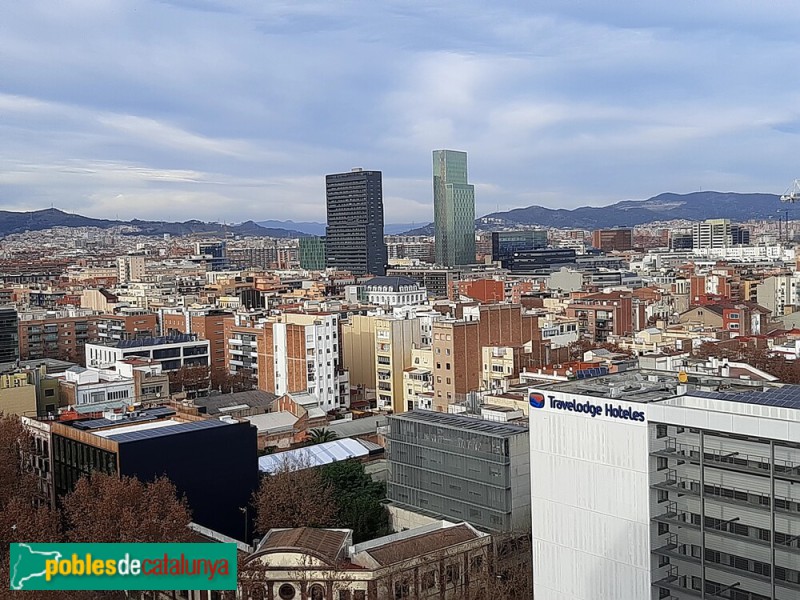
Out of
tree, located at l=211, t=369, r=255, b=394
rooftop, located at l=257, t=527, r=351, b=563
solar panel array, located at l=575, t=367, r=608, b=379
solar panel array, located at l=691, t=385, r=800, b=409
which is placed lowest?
tree, located at l=211, t=369, r=255, b=394

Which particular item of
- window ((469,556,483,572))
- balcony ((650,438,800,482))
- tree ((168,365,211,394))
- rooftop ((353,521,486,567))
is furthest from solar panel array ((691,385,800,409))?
tree ((168,365,211,394))

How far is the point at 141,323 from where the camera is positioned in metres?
45.3

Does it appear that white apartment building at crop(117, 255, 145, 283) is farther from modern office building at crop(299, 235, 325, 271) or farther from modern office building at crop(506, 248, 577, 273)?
modern office building at crop(506, 248, 577, 273)

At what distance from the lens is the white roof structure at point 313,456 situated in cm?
1980

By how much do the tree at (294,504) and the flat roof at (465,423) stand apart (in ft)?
7.45

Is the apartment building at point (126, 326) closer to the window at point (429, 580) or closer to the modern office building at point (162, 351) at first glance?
the modern office building at point (162, 351)

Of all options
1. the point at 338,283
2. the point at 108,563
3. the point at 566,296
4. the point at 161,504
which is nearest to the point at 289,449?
the point at 161,504

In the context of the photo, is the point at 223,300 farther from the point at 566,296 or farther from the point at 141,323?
the point at 566,296

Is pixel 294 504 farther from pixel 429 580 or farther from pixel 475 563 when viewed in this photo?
pixel 475 563

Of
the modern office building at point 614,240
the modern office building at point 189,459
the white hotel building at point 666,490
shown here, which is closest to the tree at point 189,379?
the modern office building at point 189,459

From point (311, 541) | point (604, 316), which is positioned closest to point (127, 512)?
point (311, 541)

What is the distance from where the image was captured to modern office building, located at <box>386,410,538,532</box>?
646 inches

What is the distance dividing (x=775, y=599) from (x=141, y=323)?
3879 centimetres

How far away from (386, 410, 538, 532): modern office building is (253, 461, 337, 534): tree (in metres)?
1.68
